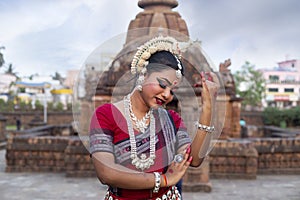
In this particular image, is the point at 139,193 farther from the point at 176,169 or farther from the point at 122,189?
the point at 176,169

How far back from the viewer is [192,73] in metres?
2.95

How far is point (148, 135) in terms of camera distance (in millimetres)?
2197

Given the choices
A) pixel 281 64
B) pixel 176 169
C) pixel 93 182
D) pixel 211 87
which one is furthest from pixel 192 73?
pixel 281 64

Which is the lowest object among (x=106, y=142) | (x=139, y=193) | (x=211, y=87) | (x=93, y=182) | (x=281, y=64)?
(x=93, y=182)

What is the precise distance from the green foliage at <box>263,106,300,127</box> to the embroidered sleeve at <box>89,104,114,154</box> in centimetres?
2789

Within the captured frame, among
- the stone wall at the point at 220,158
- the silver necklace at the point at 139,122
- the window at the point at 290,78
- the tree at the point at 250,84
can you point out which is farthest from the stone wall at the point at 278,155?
the window at the point at 290,78

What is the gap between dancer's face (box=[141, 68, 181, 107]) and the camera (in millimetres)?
2098

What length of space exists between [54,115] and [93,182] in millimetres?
21896

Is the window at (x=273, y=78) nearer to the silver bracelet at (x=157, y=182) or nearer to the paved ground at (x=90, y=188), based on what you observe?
the paved ground at (x=90, y=188)

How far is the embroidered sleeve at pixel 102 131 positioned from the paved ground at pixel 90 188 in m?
5.21

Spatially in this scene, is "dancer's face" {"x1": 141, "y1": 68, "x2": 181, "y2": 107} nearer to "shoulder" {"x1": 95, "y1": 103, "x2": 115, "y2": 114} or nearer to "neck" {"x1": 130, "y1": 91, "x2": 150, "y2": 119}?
"neck" {"x1": 130, "y1": 91, "x2": 150, "y2": 119}

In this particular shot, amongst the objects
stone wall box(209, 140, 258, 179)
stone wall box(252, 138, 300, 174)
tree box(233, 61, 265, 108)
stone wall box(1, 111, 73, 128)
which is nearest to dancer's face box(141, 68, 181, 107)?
stone wall box(209, 140, 258, 179)

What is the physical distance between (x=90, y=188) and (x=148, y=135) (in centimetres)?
590

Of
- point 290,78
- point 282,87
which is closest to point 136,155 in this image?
point 282,87
